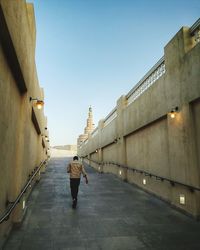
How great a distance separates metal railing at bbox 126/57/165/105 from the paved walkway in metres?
Result: 5.05

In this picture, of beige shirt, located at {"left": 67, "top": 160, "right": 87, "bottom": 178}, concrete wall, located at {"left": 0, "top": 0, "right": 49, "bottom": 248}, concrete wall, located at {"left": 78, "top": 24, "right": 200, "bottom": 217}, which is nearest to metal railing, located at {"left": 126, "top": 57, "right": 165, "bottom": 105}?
concrete wall, located at {"left": 78, "top": 24, "right": 200, "bottom": 217}

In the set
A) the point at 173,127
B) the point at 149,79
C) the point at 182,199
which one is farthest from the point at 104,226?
the point at 149,79

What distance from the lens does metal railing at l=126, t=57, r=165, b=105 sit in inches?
376

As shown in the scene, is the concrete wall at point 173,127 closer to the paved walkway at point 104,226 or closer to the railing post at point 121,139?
the paved walkway at point 104,226

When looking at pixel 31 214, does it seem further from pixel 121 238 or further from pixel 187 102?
pixel 187 102

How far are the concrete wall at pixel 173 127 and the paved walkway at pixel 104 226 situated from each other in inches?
38.9

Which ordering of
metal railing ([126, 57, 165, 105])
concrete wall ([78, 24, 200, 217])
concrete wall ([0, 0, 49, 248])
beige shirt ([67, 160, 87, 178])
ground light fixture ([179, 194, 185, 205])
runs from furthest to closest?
metal railing ([126, 57, 165, 105]), beige shirt ([67, 160, 87, 178]), ground light fixture ([179, 194, 185, 205]), concrete wall ([78, 24, 200, 217]), concrete wall ([0, 0, 49, 248])

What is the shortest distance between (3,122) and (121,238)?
11.6ft

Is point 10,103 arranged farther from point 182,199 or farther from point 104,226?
point 182,199

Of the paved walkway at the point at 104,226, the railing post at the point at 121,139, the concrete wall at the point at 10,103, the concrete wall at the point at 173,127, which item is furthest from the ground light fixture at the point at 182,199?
the railing post at the point at 121,139

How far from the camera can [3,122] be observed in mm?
4512

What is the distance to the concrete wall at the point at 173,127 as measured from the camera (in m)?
6.96

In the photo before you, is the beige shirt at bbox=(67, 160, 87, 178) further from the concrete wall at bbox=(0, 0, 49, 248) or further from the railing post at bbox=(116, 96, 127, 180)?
the railing post at bbox=(116, 96, 127, 180)

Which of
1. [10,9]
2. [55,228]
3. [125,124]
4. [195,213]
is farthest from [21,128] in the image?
[125,124]
